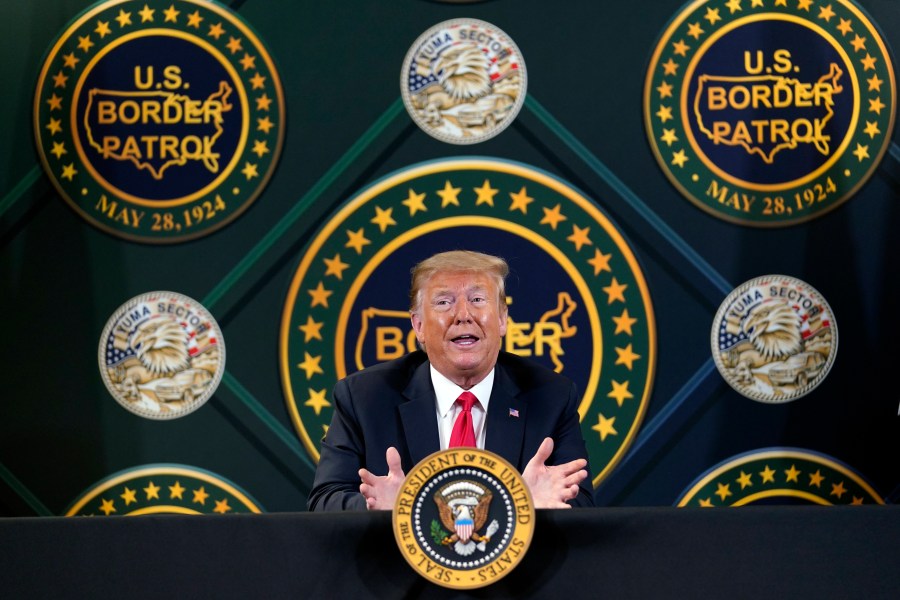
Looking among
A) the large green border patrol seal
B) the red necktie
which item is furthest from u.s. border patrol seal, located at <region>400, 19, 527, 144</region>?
the red necktie

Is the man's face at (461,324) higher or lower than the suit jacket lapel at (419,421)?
higher

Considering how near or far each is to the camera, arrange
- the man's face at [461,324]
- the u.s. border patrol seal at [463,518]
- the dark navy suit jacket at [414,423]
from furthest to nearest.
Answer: the man's face at [461,324], the dark navy suit jacket at [414,423], the u.s. border patrol seal at [463,518]

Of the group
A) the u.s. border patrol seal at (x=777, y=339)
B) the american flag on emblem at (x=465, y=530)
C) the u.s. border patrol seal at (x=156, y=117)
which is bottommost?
the american flag on emblem at (x=465, y=530)

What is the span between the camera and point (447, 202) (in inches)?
134

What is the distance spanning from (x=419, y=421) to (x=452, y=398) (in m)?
0.14

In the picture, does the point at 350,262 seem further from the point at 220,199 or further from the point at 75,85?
the point at 75,85

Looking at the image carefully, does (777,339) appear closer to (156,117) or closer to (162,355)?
(162,355)

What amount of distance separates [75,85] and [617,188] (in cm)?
190

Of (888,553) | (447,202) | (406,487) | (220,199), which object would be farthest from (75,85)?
(888,553)

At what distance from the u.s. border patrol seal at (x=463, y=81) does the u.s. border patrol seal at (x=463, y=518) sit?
6.83 ft

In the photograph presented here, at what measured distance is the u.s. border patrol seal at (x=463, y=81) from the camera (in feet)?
11.2

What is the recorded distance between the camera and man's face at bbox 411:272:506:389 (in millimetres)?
2461

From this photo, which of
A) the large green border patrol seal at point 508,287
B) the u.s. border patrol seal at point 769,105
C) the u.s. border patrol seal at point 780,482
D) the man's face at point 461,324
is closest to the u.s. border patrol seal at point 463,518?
the man's face at point 461,324

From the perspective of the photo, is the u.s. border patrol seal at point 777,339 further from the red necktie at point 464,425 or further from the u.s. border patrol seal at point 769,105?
the red necktie at point 464,425
